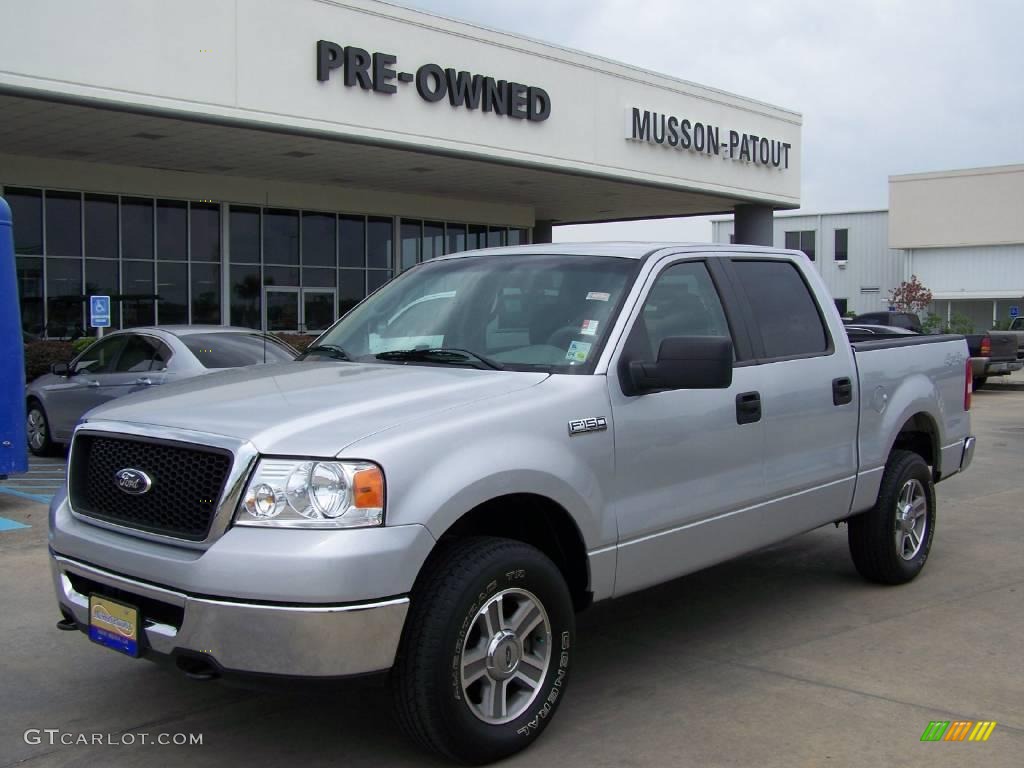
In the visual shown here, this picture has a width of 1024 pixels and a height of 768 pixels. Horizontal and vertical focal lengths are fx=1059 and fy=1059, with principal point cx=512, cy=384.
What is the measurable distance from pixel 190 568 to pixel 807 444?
129 inches

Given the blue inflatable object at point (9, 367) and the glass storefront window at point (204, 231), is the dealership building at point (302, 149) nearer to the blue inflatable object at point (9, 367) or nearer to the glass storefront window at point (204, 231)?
the glass storefront window at point (204, 231)

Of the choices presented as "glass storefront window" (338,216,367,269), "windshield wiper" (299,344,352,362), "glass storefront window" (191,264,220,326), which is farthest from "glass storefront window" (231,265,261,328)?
"windshield wiper" (299,344,352,362)

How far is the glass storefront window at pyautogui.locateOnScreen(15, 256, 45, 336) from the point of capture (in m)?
21.9

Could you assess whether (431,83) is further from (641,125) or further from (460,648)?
(460,648)

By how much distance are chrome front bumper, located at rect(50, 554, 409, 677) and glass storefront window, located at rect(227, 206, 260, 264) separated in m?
23.4

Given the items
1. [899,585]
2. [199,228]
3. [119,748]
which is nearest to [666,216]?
[199,228]

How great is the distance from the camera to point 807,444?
5.46 metres

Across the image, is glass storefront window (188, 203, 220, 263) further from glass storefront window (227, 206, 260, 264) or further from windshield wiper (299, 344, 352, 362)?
windshield wiper (299, 344, 352, 362)

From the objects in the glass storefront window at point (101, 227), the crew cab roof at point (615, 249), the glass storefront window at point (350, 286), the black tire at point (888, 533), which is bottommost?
the black tire at point (888, 533)

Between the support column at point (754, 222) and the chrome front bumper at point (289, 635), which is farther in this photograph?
the support column at point (754, 222)

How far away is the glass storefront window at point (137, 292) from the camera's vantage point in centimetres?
2355

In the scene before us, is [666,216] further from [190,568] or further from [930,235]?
[190,568]

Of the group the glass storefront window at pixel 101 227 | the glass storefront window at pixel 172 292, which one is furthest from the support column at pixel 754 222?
the glass storefront window at pixel 101 227

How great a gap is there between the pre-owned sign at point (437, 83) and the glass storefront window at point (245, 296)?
295 inches
